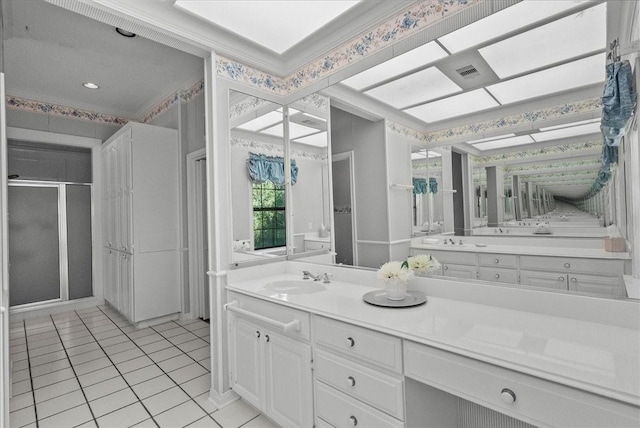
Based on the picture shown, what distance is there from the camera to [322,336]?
1.57 m

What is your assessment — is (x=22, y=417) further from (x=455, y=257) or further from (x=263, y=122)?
(x=455, y=257)

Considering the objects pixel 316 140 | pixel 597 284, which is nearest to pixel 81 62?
pixel 316 140

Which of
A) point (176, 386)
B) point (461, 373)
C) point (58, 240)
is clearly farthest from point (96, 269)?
point (461, 373)

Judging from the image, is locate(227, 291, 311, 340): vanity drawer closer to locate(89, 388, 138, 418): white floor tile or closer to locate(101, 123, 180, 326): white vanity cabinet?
locate(89, 388, 138, 418): white floor tile

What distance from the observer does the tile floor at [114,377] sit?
2.07 m

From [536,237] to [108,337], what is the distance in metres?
4.19

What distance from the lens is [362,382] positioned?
1.40 m

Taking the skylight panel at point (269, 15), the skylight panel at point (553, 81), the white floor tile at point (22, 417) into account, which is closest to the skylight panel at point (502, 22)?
the skylight panel at point (553, 81)

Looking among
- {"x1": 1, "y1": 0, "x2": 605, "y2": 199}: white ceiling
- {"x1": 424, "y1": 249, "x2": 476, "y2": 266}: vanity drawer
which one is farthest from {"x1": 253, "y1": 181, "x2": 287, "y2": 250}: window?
{"x1": 424, "y1": 249, "x2": 476, "y2": 266}: vanity drawer

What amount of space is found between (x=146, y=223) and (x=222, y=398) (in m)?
2.46

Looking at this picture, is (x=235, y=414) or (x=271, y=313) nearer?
(x=271, y=313)

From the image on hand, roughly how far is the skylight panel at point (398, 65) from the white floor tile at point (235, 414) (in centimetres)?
237

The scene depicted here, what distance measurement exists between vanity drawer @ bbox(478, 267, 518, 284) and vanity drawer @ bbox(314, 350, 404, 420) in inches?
28.3

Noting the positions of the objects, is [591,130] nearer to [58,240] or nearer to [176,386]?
[176,386]
